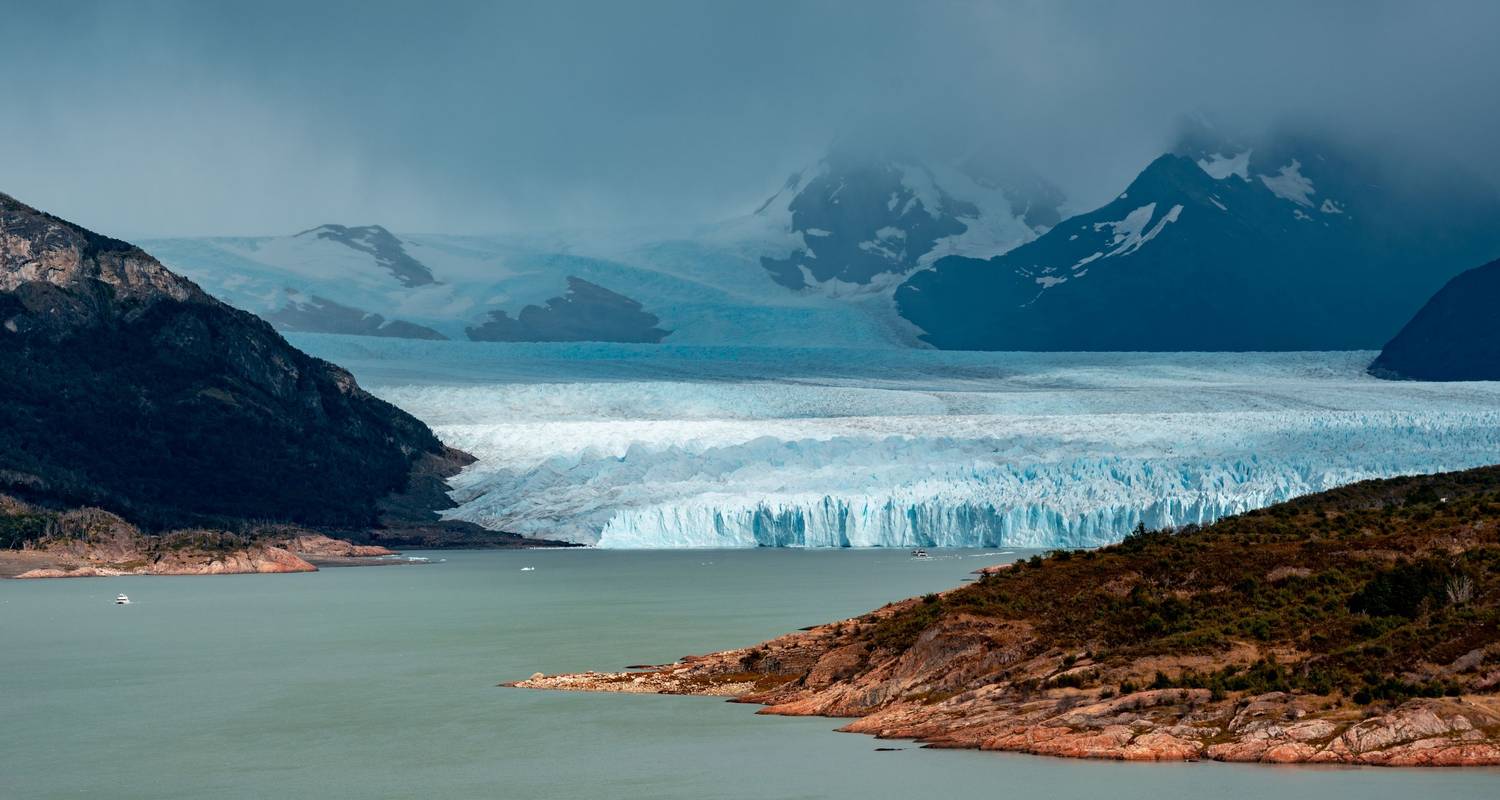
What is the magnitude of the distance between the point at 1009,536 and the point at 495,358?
196 feet

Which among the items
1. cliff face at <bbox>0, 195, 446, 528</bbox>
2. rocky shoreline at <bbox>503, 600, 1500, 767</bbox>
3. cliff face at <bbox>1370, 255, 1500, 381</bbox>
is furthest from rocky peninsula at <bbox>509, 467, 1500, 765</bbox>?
cliff face at <bbox>1370, 255, 1500, 381</bbox>

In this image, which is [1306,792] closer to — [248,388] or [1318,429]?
[1318,429]

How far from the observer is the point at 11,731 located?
3469cm

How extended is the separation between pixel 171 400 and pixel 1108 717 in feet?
318

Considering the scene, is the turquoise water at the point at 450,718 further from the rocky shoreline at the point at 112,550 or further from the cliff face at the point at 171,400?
the cliff face at the point at 171,400

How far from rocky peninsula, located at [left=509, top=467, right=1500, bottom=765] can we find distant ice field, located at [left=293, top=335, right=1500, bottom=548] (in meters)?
45.1

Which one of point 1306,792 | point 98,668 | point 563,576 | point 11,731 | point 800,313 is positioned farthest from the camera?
point 800,313

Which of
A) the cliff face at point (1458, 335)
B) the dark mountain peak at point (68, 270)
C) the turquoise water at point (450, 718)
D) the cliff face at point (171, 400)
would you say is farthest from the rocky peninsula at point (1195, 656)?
the cliff face at point (1458, 335)

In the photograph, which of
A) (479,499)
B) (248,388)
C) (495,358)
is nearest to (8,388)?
(248,388)

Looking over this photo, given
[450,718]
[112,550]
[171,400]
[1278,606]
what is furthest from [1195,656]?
[171,400]

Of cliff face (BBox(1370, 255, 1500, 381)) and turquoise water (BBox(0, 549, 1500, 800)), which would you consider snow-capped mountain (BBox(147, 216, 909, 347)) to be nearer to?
cliff face (BBox(1370, 255, 1500, 381))

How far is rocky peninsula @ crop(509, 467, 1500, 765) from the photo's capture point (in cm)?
2669

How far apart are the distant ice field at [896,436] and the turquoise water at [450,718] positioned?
20.7m

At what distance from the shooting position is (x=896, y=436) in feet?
333
